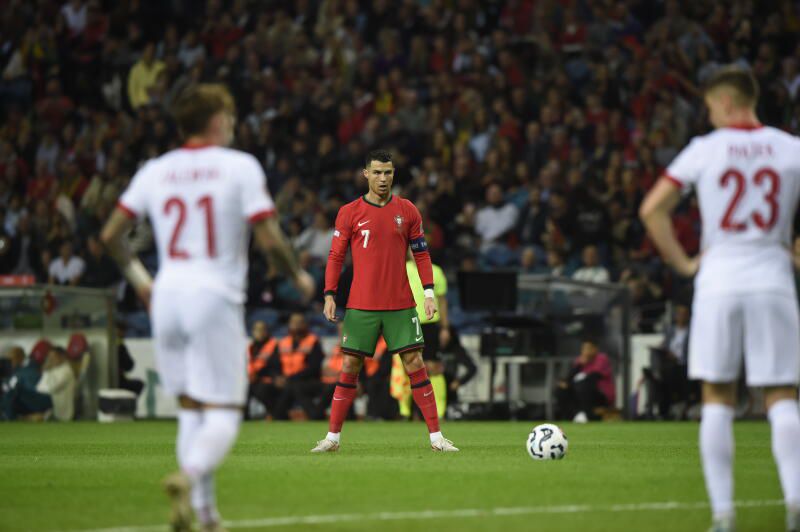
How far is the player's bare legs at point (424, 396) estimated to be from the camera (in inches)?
500

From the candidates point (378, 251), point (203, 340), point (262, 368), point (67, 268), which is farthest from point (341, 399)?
point (67, 268)

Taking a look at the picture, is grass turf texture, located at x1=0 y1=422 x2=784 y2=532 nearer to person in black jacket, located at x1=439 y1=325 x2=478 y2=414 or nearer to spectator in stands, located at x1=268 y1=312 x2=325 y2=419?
person in black jacket, located at x1=439 y1=325 x2=478 y2=414

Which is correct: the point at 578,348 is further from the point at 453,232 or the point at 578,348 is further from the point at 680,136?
the point at 680,136

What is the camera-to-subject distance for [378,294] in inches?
502

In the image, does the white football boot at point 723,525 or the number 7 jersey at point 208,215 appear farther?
the number 7 jersey at point 208,215

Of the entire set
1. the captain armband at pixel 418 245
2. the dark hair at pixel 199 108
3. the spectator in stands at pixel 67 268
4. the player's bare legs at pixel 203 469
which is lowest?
the player's bare legs at pixel 203 469

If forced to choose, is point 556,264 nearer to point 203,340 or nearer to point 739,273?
point 739,273

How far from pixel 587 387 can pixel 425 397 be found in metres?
9.23

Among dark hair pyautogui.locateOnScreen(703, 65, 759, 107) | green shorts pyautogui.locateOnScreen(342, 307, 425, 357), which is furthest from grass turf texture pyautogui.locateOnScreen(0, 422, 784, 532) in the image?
dark hair pyautogui.locateOnScreen(703, 65, 759, 107)

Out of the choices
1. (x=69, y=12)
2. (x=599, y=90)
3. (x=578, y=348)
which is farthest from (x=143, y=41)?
(x=578, y=348)

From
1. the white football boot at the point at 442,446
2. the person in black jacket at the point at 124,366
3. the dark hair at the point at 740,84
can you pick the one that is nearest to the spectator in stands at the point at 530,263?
the person in black jacket at the point at 124,366

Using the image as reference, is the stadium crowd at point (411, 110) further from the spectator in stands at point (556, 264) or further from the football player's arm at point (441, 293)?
the football player's arm at point (441, 293)

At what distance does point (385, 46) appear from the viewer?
89.9 ft

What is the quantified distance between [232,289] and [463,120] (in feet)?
62.9
